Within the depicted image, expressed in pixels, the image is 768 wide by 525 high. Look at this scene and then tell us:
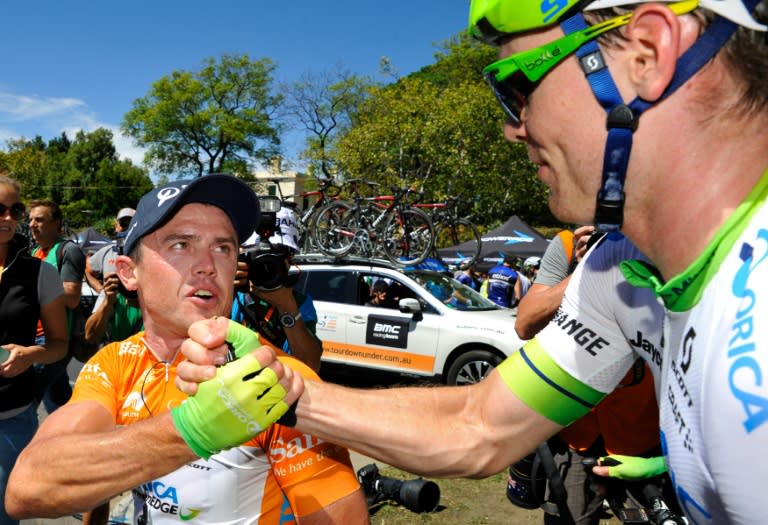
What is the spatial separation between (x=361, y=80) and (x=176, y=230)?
147 ft

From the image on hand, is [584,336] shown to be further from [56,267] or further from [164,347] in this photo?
[56,267]

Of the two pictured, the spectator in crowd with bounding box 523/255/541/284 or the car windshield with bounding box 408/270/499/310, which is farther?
the spectator in crowd with bounding box 523/255/541/284

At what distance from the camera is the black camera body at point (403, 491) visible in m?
1.68

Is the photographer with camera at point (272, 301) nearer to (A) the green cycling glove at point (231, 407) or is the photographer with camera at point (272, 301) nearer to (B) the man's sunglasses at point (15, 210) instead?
(B) the man's sunglasses at point (15, 210)

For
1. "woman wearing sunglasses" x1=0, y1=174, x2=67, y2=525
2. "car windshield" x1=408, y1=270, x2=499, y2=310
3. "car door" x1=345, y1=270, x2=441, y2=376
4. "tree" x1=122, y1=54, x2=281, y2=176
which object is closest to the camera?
"woman wearing sunglasses" x1=0, y1=174, x2=67, y2=525

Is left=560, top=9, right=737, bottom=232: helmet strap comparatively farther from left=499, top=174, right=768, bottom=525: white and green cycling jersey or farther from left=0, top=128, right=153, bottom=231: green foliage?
left=0, top=128, right=153, bottom=231: green foliage

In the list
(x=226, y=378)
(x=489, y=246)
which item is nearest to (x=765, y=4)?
(x=226, y=378)

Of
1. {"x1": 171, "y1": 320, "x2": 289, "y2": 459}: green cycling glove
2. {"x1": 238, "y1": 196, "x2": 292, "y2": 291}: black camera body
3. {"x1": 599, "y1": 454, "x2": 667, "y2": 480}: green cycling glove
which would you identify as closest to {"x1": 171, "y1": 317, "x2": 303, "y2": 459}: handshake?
{"x1": 171, "y1": 320, "x2": 289, "y2": 459}: green cycling glove

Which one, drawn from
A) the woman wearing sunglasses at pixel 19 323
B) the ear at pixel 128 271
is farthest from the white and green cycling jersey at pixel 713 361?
the woman wearing sunglasses at pixel 19 323

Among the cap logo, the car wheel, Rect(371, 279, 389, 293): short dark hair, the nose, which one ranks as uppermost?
the cap logo

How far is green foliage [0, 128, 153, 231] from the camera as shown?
69.1m

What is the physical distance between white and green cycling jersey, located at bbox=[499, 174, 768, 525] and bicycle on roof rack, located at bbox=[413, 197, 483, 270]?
9333 mm

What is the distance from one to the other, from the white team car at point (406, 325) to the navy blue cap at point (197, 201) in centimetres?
603

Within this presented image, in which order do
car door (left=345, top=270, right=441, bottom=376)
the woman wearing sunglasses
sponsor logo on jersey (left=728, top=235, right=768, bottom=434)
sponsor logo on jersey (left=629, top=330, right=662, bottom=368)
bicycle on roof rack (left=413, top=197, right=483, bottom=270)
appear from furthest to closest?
bicycle on roof rack (left=413, top=197, right=483, bottom=270), car door (left=345, top=270, right=441, bottom=376), the woman wearing sunglasses, sponsor logo on jersey (left=629, top=330, right=662, bottom=368), sponsor logo on jersey (left=728, top=235, right=768, bottom=434)
